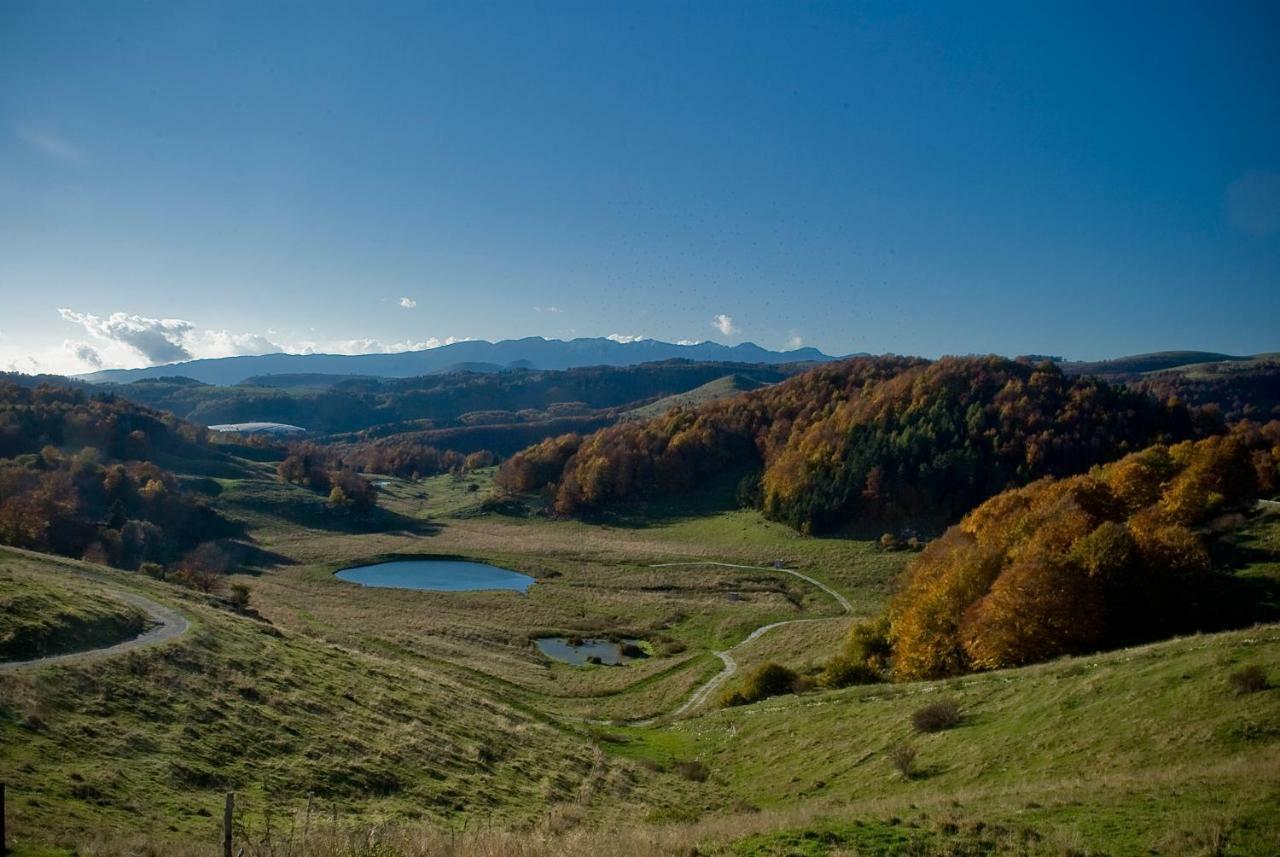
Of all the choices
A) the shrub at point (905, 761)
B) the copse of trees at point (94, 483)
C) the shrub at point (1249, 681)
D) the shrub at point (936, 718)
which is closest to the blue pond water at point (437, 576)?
the copse of trees at point (94, 483)

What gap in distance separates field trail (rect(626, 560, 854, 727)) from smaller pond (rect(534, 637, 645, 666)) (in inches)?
354

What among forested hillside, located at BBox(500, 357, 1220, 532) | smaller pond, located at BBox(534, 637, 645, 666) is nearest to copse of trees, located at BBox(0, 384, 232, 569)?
smaller pond, located at BBox(534, 637, 645, 666)

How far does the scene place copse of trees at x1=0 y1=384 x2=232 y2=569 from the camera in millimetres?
84125

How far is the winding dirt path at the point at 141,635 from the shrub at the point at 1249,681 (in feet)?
124

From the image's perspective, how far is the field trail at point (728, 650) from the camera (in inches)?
1858

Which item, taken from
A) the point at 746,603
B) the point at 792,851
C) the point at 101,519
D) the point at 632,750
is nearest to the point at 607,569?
the point at 746,603

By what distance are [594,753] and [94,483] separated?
403ft

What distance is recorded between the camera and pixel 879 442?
421ft

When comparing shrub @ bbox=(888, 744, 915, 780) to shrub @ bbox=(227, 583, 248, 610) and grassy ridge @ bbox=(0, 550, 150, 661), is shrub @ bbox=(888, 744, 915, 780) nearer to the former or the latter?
grassy ridge @ bbox=(0, 550, 150, 661)

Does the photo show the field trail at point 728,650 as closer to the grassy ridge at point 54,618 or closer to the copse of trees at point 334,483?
the grassy ridge at point 54,618

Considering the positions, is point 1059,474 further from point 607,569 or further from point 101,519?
point 101,519

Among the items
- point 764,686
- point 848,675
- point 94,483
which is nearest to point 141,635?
point 764,686

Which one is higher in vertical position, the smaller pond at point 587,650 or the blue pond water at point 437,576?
the smaller pond at point 587,650

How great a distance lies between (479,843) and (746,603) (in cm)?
6917
